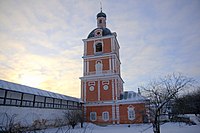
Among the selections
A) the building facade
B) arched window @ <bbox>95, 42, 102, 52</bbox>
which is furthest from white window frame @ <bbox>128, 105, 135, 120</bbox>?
arched window @ <bbox>95, 42, 102, 52</bbox>

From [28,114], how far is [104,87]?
13.8 metres

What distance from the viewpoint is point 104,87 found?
28.6m

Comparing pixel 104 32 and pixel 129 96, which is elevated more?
pixel 104 32

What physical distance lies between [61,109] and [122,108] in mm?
9209

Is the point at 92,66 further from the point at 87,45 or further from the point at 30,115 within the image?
the point at 30,115

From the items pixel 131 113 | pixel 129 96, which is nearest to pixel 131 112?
pixel 131 113

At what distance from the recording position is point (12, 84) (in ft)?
53.0

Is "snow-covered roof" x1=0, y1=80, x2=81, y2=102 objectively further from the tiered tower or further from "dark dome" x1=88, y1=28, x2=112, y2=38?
"dark dome" x1=88, y1=28, x2=112, y2=38

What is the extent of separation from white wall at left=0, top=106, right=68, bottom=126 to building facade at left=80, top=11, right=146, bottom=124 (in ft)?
24.0

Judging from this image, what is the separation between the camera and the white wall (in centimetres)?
1446

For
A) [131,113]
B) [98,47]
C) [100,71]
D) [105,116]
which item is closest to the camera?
[131,113]

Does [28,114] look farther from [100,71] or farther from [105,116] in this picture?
[100,71]

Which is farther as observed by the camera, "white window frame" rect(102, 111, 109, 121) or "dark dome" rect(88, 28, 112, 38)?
"dark dome" rect(88, 28, 112, 38)

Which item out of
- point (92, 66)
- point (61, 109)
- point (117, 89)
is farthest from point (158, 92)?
point (92, 66)
